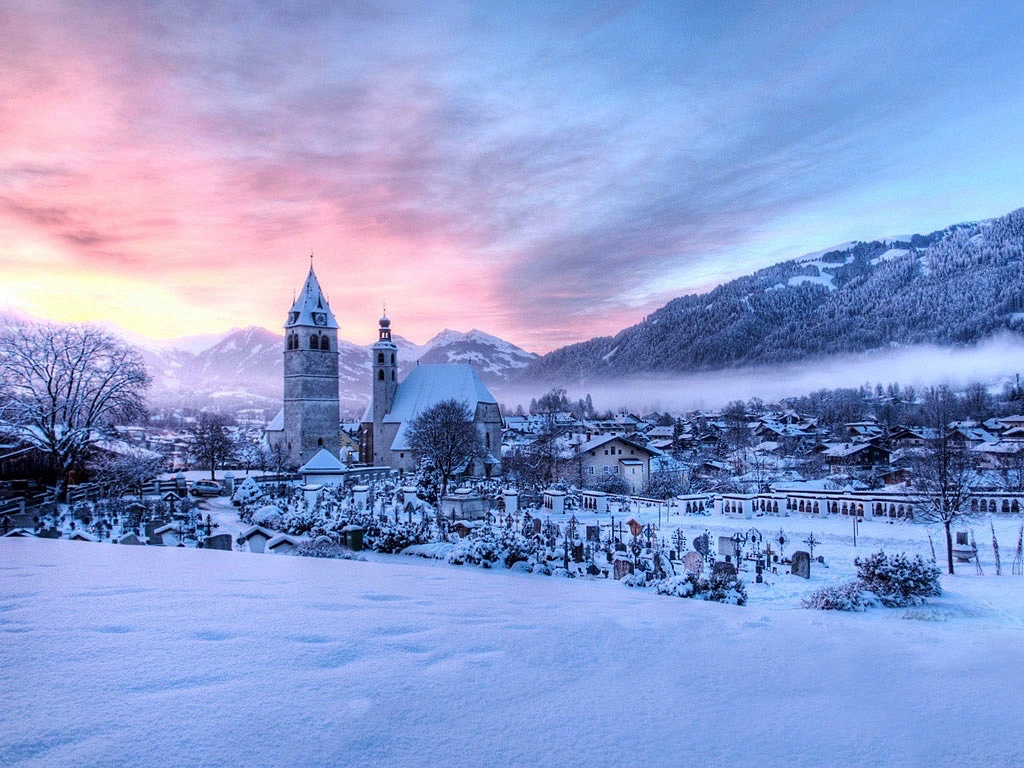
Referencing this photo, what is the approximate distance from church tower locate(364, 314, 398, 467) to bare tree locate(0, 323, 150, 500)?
22.5 meters

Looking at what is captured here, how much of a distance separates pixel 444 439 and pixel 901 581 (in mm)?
24953

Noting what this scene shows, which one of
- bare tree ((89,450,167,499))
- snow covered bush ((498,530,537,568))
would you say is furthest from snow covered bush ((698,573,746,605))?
bare tree ((89,450,167,499))

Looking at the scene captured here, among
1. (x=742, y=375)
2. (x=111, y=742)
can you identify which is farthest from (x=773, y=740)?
(x=742, y=375)

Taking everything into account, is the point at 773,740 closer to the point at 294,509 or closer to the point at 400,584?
the point at 400,584

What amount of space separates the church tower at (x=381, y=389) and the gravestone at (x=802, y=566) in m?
35.7

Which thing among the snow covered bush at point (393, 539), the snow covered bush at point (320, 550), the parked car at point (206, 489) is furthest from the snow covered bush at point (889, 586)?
the parked car at point (206, 489)

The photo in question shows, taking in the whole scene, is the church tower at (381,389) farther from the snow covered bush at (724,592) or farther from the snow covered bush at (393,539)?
the snow covered bush at (724,592)

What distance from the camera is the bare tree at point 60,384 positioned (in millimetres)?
22516

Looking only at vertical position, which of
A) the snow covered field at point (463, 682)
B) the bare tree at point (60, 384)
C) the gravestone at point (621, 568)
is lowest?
the gravestone at point (621, 568)

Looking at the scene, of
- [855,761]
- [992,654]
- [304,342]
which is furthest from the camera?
[304,342]

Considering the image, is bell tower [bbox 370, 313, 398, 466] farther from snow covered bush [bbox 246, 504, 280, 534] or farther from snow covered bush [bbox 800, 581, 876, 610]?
snow covered bush [bbox 800, 581, 876, 610]

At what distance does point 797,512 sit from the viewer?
24203 millimetres

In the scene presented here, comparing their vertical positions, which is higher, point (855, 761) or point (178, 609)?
point (178, 609)

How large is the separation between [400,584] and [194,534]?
14.1 meters
